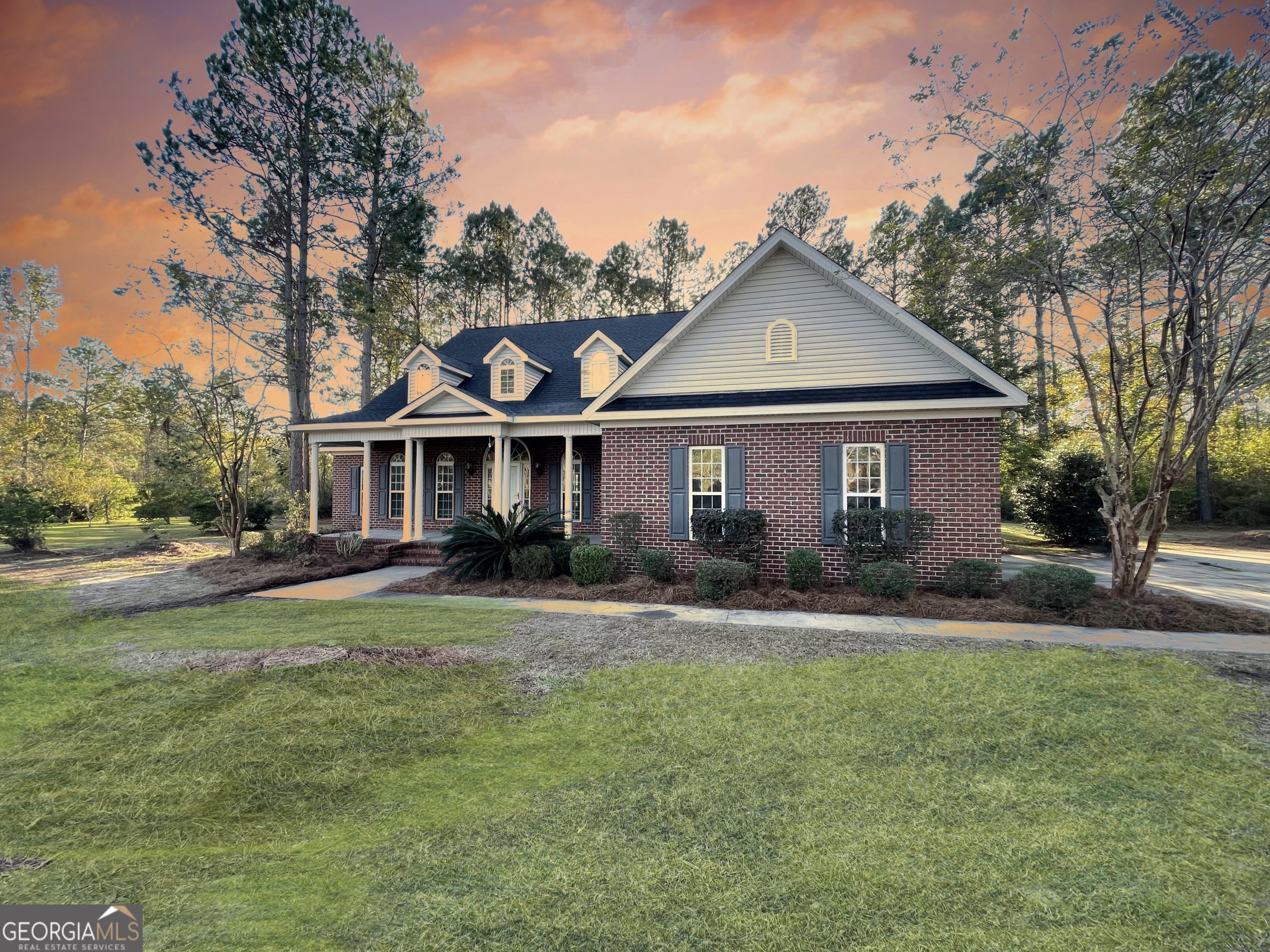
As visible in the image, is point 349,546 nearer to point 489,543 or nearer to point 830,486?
point 489,543

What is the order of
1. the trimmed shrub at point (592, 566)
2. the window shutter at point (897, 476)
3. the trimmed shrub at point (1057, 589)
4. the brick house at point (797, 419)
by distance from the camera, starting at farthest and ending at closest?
the trimmed shrub at point (592, 566)
the window shutter at point (897, 476)
the brick house at point (797, 419)
the trimmed shrub at point (1057, 589)

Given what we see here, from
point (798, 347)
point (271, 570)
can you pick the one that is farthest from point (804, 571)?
point (271, 570)

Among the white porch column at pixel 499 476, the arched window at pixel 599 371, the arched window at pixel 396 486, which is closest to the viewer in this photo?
the white porch column at pixel 499 476

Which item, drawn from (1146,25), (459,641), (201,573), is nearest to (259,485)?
(201,573)

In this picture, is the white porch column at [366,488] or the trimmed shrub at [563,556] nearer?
the trimmed shrub at [563,556]

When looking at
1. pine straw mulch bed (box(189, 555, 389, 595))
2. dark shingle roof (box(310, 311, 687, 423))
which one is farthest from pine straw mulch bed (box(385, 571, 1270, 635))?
dark shingle roof (box(310, 311, 687, 423))

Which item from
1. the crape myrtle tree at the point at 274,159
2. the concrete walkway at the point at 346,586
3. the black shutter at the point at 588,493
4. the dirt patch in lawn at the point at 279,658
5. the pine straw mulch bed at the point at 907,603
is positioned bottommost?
the concrete walkway at the point at 346,586

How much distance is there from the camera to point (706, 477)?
11172 millimetres

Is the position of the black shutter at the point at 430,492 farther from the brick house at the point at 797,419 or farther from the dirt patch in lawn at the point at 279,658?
the dirt patch in lawn at the point at 279,658

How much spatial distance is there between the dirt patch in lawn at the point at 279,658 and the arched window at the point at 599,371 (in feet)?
34.5

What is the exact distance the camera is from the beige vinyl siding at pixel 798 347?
10.4 m

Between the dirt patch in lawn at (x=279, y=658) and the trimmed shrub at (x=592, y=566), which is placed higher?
the trimmed shrub at (x=592, y=566)

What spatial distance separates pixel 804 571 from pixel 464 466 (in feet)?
38.9

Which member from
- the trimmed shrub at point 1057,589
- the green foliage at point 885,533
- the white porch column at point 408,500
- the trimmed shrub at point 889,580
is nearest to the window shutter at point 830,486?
the green foliage at point 885,533
